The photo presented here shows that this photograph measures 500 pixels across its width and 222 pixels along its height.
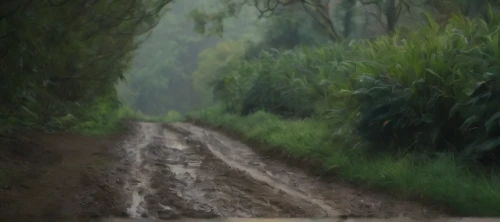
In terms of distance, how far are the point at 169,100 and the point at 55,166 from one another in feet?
189

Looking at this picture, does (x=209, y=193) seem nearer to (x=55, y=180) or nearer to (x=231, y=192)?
(x=231, y=192)

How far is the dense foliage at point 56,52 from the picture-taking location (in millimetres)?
6938

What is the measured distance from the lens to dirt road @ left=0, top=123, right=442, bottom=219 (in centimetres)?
600

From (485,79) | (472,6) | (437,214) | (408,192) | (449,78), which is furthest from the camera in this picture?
(472,6)

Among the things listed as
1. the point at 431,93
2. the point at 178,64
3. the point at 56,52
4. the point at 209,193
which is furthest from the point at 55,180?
the point at 178,64

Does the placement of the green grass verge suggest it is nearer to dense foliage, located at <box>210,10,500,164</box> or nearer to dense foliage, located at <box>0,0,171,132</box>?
dense foliage, located at <box>210,10,500,164</box>

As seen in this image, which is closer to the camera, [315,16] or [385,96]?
[385,96]

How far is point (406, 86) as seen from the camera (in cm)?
921

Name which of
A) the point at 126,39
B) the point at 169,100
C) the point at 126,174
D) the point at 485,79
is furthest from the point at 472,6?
the point at 169,100

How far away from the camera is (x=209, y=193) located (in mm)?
7242

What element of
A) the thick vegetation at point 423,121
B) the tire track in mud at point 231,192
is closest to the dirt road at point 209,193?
the tire track in mud at point 231,192

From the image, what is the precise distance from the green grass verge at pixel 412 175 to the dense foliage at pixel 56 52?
14.1 feet

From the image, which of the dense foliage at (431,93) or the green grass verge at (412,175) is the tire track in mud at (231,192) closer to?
the green grass verge at (412,175)

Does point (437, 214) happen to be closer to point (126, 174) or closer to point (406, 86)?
point (406, 86)
